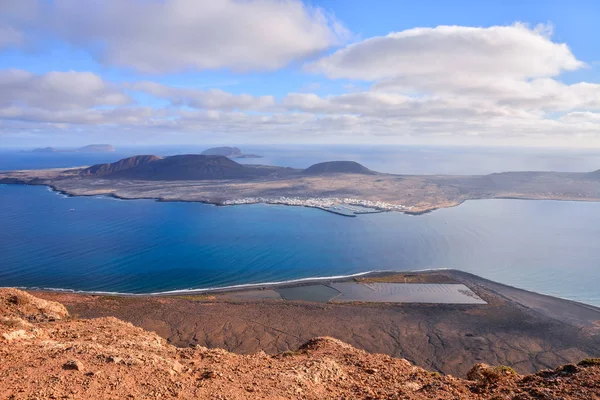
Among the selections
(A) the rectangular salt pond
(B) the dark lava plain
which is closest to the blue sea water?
(A) the rectangular salt pond

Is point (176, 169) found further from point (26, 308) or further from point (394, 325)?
point (26, 308)

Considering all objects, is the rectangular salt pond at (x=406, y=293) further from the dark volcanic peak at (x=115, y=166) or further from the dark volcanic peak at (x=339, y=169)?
the dark volcanic peak at (x=115, y=166)

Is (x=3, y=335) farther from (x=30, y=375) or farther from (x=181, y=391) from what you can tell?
(x=181, y=391)

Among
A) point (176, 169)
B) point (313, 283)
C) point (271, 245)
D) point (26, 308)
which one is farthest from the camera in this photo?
point (176, 169)

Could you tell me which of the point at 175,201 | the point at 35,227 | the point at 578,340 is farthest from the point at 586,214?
the point at 35,227

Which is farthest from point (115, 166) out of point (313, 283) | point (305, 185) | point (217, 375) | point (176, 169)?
point (217, 375)

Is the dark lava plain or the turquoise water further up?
the turquoise water

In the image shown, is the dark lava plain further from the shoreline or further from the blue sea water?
the blue sea water

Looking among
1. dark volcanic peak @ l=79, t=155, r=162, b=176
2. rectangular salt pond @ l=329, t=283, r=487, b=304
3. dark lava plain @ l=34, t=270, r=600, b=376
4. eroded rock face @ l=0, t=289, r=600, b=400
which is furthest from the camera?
dark volcanic peak @ l=79, t=155, r=162, b=176
